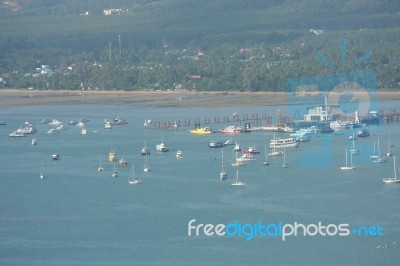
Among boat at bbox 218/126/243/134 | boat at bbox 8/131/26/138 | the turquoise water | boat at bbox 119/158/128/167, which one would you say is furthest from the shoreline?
boat at bbox 119/158/128/167

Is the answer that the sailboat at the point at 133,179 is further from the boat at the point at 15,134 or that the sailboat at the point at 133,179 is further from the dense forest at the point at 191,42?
the dense forest at the point at 191,42

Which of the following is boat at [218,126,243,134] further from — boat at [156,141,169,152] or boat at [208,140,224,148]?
boat at [156,141,169,152]

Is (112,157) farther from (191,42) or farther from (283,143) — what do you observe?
(191,42)

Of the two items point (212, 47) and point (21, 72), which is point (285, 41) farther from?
point (21, 72)

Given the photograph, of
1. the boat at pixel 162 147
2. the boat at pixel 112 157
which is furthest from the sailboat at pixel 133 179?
the boat at pixel 162 147

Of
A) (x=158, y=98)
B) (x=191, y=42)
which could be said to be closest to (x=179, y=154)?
(x=158, y=98)

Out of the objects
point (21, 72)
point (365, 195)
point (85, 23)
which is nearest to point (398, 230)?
point (365, 195)
